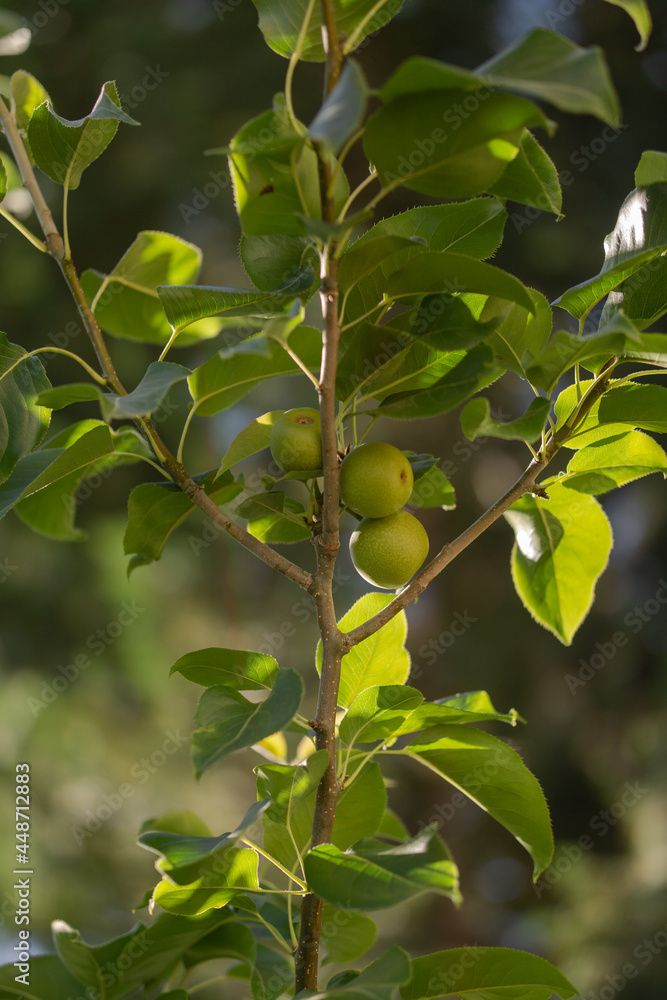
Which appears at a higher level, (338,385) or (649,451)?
(338,385)

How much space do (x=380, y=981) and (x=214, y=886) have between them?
0.12 m

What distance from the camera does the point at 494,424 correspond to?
1.31ft

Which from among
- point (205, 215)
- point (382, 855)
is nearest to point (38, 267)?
point (205, 215)

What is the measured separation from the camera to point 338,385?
0.47m

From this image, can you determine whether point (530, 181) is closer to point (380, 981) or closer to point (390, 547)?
point (390, 547)

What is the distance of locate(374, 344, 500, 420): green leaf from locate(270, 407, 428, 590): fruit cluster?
0.02 metres

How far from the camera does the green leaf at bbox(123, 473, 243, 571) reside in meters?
0.50

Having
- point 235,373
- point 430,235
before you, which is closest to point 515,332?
point 430,235

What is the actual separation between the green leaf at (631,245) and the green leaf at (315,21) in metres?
0.17

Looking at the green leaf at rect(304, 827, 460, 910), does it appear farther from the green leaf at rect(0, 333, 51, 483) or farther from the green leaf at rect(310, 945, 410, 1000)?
the green leaf at rect(0, 333, 51, 483)

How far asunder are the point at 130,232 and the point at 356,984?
192 cm

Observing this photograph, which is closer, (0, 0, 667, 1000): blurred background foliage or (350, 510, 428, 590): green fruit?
(350, 510, 428, 590): green fruit

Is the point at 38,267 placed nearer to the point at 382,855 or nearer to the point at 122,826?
the point at 122,826

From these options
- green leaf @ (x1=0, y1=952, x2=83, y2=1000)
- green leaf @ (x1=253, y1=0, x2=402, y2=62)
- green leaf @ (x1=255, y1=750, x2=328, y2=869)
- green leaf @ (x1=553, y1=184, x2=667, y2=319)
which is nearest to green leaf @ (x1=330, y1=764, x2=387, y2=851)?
green leaf @ (x1=255, y1=750, x2=328, y2=869)
